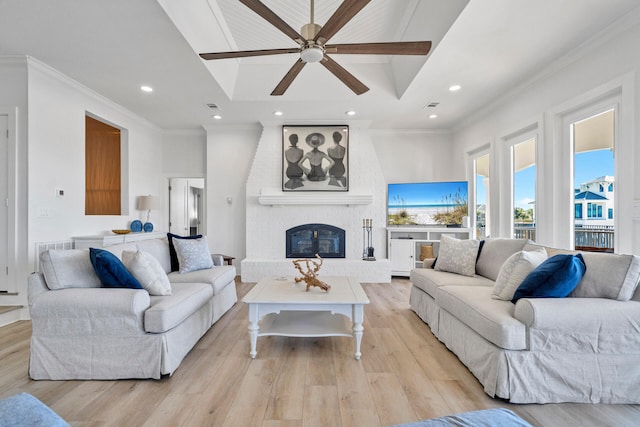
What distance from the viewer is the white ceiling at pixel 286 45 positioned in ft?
8.36

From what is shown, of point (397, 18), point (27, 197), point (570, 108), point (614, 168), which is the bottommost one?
point (27, 197)

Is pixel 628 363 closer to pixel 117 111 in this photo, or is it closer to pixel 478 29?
pixel 478 29

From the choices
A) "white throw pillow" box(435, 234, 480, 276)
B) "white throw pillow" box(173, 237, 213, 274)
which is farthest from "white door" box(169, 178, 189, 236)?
→ "white throw pillow" box(435, 234, 480, 276)

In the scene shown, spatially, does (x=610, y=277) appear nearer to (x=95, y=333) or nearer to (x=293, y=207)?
(x=95, y=333)

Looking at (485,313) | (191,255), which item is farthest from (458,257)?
(191,255)

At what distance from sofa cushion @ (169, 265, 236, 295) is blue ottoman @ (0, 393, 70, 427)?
2.15 meters

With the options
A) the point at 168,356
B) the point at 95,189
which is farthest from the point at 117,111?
the point at 168,356

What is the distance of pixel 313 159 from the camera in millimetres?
5422

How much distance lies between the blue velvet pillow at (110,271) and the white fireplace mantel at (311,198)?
315cm

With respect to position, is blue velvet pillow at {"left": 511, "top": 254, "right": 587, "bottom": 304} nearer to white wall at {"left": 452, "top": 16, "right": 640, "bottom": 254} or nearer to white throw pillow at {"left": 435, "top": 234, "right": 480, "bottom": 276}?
white wall at {"left": 452, "top": 16, "right": 640, "bottom": 254}

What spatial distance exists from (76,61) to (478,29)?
4086mm

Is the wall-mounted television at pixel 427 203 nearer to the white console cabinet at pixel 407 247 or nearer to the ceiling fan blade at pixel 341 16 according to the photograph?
the white console cabinet at pixel 407 247

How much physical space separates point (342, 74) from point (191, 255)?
251cm

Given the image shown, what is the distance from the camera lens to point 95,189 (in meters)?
5.16
